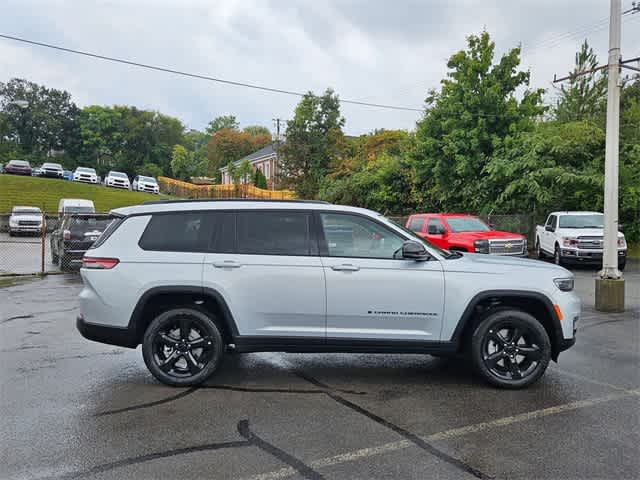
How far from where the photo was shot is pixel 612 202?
32.1ft

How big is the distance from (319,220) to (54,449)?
299 centimetres

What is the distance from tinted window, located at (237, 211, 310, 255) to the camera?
5.35m

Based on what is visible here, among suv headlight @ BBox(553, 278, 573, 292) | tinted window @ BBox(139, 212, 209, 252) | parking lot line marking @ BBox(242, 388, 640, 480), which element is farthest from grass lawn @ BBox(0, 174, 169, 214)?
parking lot line marking @ BBox(242, 388, 640, 480)

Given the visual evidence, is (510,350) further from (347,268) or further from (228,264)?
(228,264)

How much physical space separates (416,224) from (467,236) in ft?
7.64

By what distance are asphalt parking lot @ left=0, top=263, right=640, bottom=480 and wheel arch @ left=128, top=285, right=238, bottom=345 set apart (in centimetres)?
57

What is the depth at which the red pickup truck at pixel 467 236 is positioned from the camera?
14.9 meters

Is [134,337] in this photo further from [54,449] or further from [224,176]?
[224,176]

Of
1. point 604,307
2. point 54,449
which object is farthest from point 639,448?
point 604,307

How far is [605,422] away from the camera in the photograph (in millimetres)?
4383

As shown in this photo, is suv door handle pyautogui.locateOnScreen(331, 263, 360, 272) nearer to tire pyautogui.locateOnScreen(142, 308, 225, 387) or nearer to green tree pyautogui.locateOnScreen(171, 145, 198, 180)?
tire pyautogui.locateOnScreen(142, 308, 225, 387)

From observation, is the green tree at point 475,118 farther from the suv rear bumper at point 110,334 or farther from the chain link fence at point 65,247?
the suv rear bumper at point 110,334

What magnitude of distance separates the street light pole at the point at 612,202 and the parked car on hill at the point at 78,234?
1174cm

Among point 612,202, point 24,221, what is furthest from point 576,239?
point 24,221
